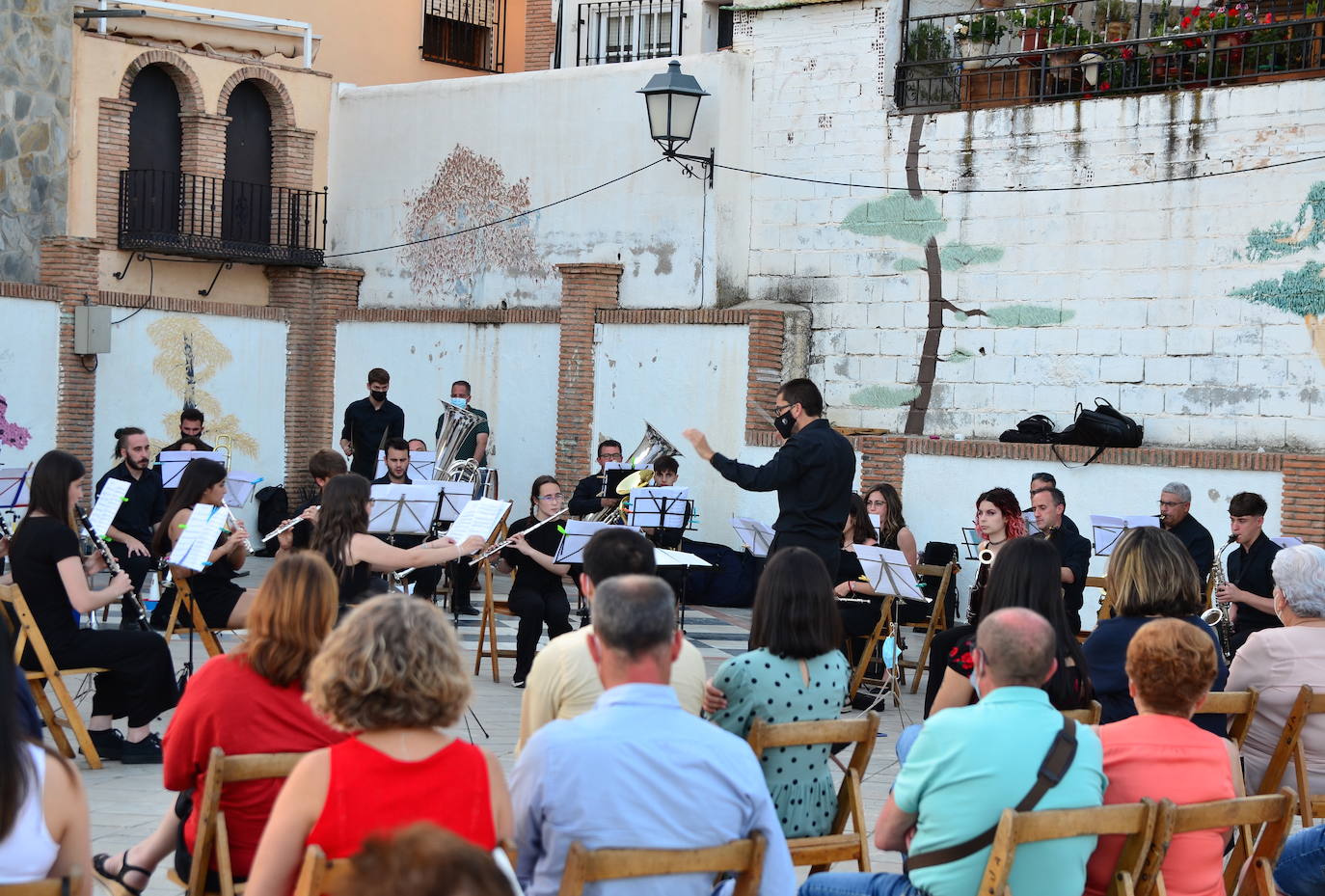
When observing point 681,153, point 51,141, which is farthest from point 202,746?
point 51,141

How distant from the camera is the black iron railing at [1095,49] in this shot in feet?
43.1

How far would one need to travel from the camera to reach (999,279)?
1423 centimetres

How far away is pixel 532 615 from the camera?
9891 millimetres

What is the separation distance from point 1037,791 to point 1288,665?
2011mm

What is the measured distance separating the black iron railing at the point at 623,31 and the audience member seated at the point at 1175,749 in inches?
649

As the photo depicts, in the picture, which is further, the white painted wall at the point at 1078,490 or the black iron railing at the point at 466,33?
the black iron railing at the point at 466,33

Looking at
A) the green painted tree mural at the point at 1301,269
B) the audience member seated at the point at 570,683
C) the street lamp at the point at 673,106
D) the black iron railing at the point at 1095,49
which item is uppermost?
the black iron railing at the point at 1095,49

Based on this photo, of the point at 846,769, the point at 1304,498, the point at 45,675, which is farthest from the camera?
the point at 1304,498

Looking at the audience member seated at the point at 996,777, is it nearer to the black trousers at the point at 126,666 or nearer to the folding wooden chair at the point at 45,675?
the folding wooden chair at the point at 45,675

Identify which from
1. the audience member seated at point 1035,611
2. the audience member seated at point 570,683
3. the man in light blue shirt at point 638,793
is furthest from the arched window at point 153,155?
Result: the man in light blue shirt at point 638,793

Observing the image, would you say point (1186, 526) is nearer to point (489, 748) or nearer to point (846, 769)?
point (489, 748)

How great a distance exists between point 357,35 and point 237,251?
12.8 ft

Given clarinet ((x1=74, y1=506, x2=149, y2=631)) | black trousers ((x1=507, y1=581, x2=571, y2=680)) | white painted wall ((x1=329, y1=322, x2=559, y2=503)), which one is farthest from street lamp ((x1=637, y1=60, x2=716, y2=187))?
clarinet ((x1=74, y1=506, x2=149, y2=631))

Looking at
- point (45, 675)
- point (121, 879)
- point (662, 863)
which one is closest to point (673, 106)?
point (45, 675)
